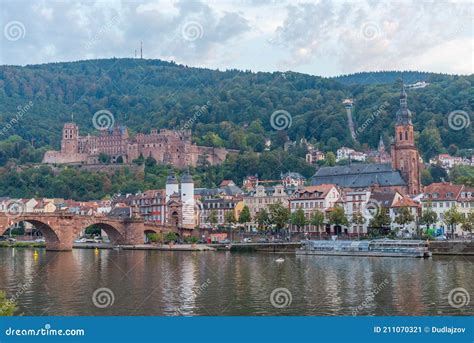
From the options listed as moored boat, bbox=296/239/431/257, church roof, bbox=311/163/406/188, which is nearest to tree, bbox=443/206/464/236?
moored boat, bbox=296/239/431/257

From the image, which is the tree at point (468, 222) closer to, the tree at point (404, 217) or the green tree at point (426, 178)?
the tree at point (404, 217)

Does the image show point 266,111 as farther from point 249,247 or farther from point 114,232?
point 249,247

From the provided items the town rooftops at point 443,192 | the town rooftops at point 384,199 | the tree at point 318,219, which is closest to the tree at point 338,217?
the tree at point 318,219

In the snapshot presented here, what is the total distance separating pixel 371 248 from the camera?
188ft

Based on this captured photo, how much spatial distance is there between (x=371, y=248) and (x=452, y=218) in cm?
794

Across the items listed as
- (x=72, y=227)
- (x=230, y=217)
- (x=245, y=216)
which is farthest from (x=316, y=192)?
(x=72, y=227)

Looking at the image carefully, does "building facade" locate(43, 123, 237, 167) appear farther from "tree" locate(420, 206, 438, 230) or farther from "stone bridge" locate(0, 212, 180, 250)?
"tree" locate(420, 206, 438, 230)

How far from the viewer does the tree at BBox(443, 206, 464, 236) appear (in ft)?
194

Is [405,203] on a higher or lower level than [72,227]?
higher

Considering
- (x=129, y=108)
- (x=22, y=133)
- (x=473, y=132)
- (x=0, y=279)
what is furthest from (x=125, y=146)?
(x=0, y=279)

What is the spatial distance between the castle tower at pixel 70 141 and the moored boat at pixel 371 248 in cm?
9188

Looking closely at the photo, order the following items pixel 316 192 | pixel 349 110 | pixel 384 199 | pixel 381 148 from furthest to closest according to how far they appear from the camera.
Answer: pixel 349 110 < pixel 381 148 < pixel 316 192 < pixel 384 199

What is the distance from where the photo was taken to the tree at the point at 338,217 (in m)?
69.2

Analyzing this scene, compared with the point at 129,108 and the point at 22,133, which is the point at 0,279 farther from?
the point at 129,108
